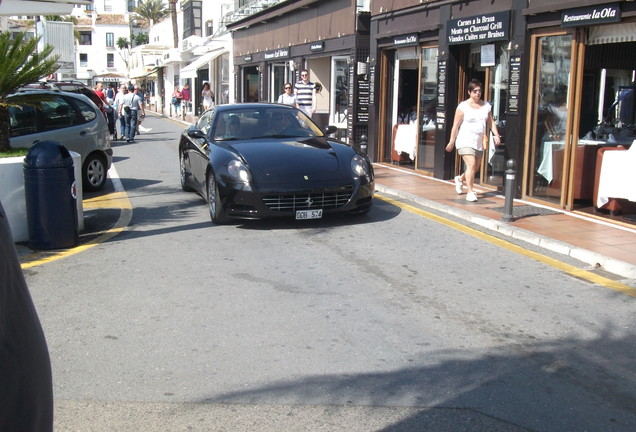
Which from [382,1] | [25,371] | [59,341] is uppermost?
[382,1]

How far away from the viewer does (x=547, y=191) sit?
10438 mm

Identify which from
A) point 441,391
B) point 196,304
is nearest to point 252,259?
point 196,304

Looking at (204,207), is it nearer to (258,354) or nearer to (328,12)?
(258,354)

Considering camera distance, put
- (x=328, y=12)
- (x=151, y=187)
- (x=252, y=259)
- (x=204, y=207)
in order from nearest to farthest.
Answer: (x=252, y=259), (x=204, y=207), (x=151, y=187), (x=328, y=12)

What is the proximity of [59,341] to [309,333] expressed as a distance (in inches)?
69.1

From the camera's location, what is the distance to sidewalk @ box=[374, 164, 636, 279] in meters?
7.21

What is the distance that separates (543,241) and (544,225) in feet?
2.98

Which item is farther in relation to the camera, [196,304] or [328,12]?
[328,12]

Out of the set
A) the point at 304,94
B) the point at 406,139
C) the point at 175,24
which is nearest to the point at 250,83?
the point at 304,94

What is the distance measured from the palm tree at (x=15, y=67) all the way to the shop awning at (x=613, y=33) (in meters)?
7.11

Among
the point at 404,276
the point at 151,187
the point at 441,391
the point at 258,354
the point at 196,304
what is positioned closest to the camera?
the point at 441,391

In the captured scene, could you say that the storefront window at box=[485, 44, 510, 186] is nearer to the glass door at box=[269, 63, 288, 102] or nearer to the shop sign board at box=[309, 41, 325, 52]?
the shop sign board at box=[309, 41, 325, 52]

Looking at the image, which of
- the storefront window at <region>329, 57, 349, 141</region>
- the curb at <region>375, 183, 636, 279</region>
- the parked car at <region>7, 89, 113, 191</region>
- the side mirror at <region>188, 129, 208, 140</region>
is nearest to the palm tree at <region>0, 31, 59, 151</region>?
the side mirror at <region>188, 129, 208, 140</region>

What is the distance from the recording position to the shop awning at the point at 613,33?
8.84 m
